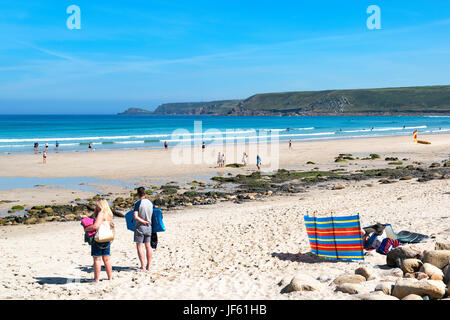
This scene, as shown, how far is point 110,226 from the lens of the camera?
780 cm

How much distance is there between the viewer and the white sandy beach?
7758 mm

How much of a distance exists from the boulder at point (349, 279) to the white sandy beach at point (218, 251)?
0.14 metres

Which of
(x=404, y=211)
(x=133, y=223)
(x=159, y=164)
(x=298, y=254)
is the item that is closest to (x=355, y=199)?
(x=404, y=211)

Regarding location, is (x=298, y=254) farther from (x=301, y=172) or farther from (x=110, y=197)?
(x=301, y=172)

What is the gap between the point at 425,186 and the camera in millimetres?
18812

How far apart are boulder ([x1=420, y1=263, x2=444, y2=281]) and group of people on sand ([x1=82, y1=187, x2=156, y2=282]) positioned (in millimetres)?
4961

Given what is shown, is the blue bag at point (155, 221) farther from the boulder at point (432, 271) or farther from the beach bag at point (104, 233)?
the boulder at point (432, 271)

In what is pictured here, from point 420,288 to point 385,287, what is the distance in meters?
0.55

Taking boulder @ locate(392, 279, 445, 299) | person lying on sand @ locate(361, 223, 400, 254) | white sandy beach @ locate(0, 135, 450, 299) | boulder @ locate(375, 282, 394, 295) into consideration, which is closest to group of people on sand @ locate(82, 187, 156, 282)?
white sandy beach @ locate(0, 135, 450, 299)

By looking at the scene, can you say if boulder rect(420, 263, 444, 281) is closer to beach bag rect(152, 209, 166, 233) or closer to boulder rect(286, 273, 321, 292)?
boulder rect(286, 273, 321, 292)

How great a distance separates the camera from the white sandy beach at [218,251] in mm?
7758

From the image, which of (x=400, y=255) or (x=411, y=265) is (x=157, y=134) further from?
(x=411, y=265)

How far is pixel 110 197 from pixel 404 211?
13396mm

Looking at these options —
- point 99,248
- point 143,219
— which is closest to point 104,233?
point 99,248
